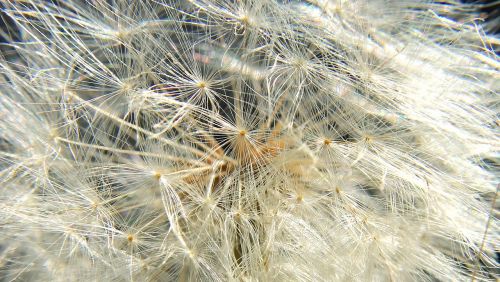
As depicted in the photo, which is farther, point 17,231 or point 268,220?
point 17,231

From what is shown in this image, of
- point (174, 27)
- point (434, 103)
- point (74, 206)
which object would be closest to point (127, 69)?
point (174, 27)

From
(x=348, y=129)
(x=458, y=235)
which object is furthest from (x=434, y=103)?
(x=458, y=235)

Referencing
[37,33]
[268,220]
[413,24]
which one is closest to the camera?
Answer: [268,220]

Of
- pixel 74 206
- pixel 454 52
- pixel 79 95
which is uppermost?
pixel 454 52

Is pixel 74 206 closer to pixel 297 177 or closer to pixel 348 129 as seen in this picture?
pixel 297 177

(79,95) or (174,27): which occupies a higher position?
(174,27)

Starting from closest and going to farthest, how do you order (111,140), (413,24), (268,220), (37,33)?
(268,220) → (111,140) → (37,33) → (413,24)
